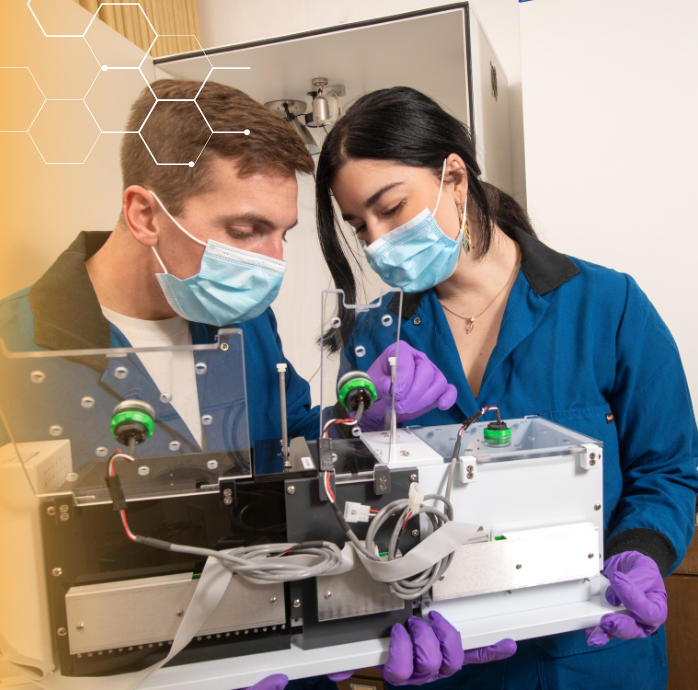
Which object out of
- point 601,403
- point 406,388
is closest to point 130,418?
point 406,388

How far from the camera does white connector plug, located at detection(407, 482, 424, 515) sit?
2.12 feet

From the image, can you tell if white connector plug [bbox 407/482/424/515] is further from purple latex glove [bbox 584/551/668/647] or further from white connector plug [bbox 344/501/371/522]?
purple latex glove [bbox 584/551/668/647]

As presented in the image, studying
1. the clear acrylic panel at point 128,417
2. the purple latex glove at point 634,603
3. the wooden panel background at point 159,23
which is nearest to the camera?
the clear acrylic panel at point 128,417

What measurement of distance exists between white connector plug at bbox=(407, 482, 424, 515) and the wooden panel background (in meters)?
1.28

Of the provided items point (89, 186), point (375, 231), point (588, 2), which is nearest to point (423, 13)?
point (588, 2)

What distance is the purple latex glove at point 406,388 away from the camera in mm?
856

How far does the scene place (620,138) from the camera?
1358 millimetres

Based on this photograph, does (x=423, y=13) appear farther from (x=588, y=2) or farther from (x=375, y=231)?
(x=375, y=231)

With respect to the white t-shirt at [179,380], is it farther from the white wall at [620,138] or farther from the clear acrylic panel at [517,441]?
A: the white wall at [620,138]

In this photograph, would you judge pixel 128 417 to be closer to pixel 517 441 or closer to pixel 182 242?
pixel 182 242

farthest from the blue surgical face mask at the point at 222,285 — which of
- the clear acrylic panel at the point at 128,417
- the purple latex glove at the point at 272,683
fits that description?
the purple latex glove at the point at 272,683

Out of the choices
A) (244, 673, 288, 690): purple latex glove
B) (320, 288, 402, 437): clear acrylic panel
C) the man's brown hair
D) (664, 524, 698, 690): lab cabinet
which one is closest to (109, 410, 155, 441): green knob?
(320, 288, 402, 437): clear acrylic panel

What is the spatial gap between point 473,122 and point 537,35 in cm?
31

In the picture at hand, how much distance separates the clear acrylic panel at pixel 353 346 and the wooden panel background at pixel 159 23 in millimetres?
984
